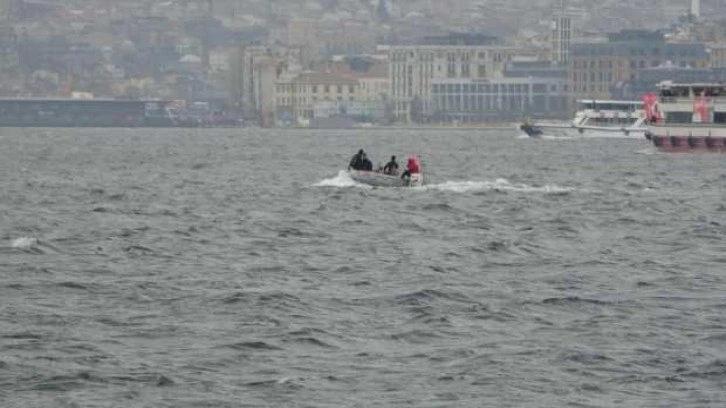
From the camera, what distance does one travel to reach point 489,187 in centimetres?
8875

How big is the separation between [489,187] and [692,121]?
58.7m

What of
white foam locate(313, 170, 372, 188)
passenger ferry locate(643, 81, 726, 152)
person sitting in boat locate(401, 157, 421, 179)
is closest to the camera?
person sitting in boat locate(401, 157, 421, 179)

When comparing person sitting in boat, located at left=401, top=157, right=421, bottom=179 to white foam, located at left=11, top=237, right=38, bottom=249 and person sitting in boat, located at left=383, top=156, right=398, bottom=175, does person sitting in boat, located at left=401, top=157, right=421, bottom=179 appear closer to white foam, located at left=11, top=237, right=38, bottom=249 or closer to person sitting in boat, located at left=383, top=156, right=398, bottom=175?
person sitting in boat, located at left=383, top=156, right=398, bottom=175

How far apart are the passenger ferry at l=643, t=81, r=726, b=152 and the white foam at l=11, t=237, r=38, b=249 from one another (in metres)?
87.6

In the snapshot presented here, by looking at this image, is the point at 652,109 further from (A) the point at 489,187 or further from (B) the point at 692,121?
(A) the point at 489,187

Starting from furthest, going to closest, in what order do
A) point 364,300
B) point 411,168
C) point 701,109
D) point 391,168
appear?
point 701,109 → point 391,168 → point 411,168 → point 364,300

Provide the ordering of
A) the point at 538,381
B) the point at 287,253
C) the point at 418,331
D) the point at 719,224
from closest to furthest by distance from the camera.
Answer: the point at 538,381
the point at 418,331
the point at 287,253
the point at 719,224

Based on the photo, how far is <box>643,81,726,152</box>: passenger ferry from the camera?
145 meters

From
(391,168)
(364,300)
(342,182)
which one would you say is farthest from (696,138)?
(364,300)

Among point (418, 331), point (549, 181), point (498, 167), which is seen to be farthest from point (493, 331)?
point (498, 167)

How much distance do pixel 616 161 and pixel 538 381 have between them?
311 feet

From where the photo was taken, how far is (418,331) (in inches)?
1646

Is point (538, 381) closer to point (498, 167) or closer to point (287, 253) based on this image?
point (287, 253)

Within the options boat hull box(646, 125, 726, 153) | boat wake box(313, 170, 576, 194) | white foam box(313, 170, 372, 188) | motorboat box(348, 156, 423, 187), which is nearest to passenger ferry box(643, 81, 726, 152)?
boat hull box(646, 125, 726, 153)
